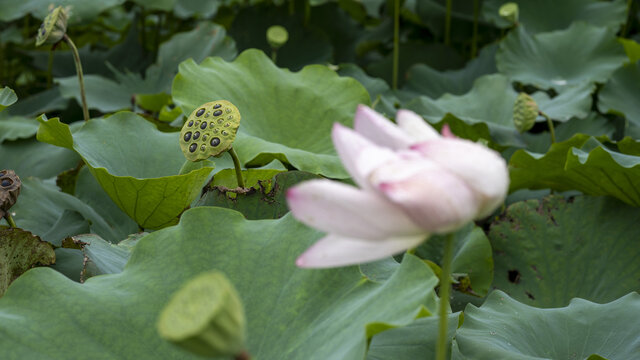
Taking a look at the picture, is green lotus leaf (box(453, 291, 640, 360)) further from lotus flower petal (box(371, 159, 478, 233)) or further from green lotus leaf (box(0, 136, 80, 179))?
green lotus leaf (box(0, 136, 80, 179))

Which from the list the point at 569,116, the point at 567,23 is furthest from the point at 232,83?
the point at 567,23

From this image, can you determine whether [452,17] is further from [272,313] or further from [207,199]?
[272,313]

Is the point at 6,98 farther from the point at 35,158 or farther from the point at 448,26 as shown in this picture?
the point at 448,26

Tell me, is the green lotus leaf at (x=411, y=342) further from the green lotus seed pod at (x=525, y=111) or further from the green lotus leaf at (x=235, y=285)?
the green lotus seed pod at (x=525, y=111)

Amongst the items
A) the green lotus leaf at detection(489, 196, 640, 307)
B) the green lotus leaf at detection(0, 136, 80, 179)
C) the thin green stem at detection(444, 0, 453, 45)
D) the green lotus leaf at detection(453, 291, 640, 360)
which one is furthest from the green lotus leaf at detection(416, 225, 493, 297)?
the thin green stem at detection(444, 0, 453, 45)

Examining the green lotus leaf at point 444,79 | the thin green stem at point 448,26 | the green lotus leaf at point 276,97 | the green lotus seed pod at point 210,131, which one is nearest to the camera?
the green lotus seed pod at point 210,131

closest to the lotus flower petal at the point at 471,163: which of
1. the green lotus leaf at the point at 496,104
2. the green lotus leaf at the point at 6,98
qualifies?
the green lotus leaf at the point at 6,98
